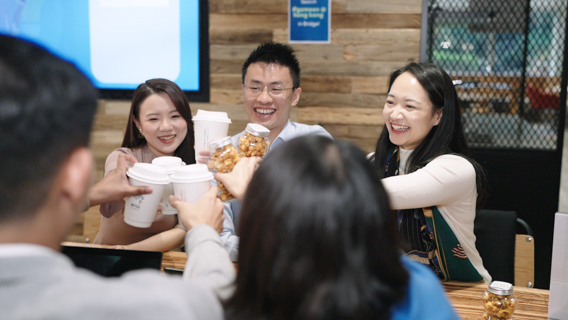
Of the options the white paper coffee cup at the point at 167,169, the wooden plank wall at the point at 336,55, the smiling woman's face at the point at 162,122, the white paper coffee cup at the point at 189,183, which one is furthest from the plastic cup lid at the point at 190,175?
the wooden plank wall at the point at 336,55

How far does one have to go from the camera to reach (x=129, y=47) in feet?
10.9

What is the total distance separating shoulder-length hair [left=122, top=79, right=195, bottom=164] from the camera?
2014 mm

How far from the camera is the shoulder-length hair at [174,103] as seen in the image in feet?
6.61

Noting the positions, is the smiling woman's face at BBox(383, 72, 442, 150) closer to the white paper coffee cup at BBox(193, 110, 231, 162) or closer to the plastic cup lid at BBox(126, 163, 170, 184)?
the white paper coffee cup at BBox(193, 110, 231, 162)

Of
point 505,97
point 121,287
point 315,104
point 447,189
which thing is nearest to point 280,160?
point 121,287

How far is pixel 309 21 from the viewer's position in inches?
119

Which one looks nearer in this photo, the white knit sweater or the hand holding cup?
the hand holding cup

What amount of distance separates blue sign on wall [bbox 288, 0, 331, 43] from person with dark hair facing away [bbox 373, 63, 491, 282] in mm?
1260

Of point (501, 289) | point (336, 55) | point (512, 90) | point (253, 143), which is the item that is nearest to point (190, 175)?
point (253, 143)

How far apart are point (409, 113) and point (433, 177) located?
310 millimetres

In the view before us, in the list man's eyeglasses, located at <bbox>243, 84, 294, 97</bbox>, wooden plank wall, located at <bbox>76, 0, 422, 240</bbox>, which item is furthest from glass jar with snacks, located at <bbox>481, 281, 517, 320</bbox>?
wooden plank wall, located at <bbox>76, 0, 422, 240</bbox>

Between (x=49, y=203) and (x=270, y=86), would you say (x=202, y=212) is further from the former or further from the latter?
(x=270, y=86)

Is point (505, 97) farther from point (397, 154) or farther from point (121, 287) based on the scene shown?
point (121, 287)

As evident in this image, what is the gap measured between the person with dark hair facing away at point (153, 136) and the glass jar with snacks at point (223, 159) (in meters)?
0.64
